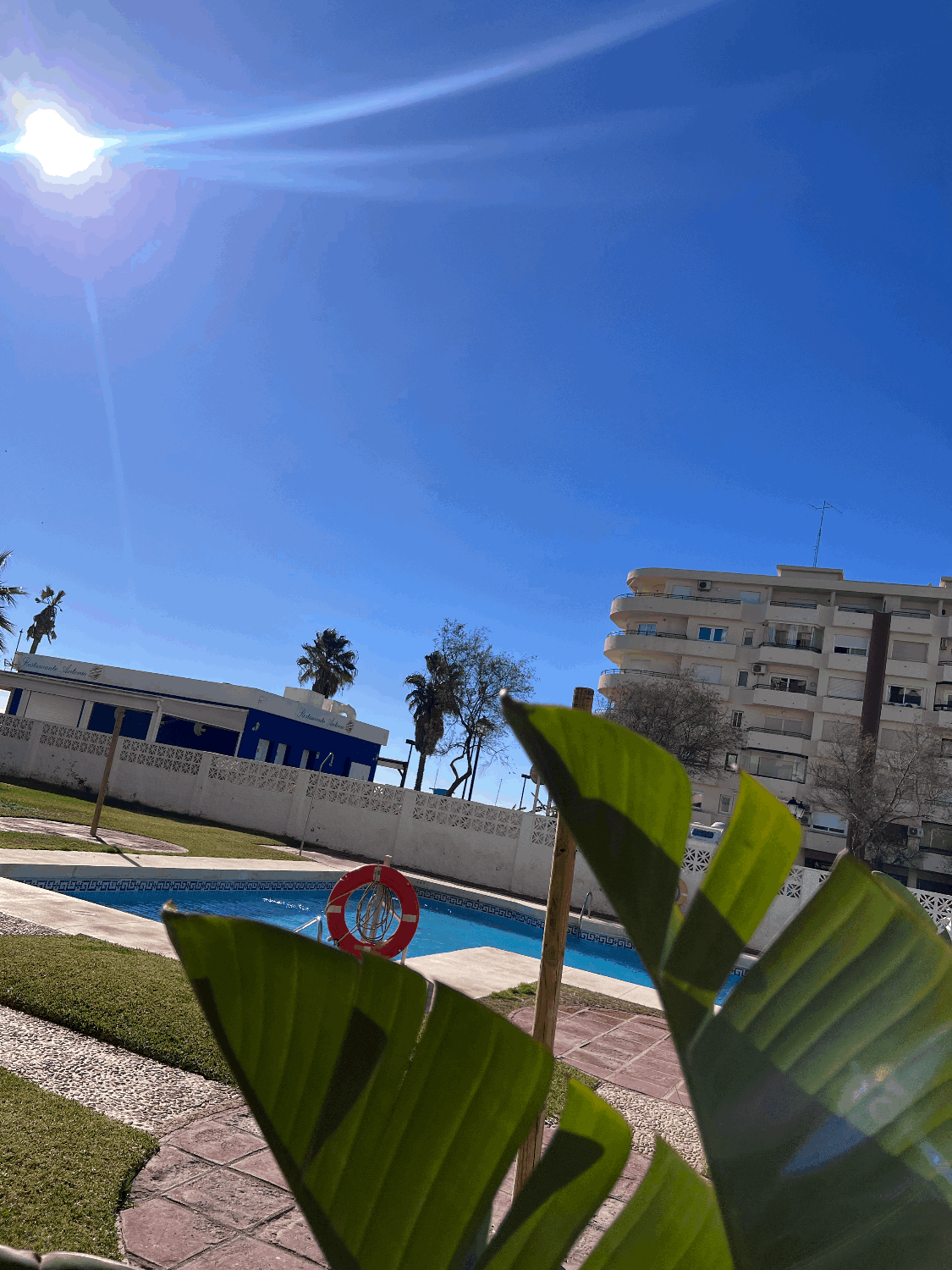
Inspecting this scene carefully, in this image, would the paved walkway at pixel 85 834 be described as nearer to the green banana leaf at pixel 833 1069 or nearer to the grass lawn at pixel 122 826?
the grass lawn at pixel 122 826

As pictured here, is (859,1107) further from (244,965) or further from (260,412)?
(260,412)

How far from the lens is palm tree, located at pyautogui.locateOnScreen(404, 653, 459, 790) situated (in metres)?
34.9

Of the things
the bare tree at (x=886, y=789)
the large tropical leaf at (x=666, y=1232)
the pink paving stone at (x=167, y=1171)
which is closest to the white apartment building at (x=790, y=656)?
the bare tree at (x=886, y=789)

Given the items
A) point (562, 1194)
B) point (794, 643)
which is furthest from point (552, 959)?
point (794, 643)

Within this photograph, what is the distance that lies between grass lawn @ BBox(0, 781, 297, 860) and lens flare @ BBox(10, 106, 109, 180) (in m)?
12.5

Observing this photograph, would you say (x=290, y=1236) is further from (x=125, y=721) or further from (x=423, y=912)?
(x=125, y=721)

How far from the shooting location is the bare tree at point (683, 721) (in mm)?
34438

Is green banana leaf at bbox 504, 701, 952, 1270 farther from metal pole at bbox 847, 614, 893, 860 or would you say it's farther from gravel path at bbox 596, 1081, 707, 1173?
metal pole at bbox 847, 614, 893, 860

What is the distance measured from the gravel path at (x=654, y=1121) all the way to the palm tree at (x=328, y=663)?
33.3 metres

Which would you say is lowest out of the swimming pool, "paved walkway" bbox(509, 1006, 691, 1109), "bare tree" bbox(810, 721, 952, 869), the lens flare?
the swimming pool

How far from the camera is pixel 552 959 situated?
2645 mm

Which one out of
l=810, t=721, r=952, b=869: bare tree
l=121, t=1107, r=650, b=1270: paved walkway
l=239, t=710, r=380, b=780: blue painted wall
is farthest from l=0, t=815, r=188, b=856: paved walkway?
l=810, t=721, r=952, b=869: bare tree

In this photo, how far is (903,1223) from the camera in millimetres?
509

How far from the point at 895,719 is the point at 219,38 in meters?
40.9
